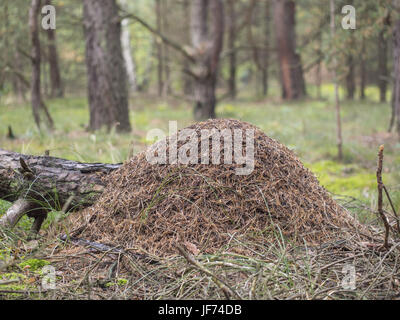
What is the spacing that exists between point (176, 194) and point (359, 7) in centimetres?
615

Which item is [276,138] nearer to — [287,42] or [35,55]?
Answer: [35,55]

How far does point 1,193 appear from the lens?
11.4 feet

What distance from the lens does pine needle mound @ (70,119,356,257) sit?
2.88m

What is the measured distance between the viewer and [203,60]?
33.4 ft

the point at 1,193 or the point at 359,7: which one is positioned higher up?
the point at 359,7

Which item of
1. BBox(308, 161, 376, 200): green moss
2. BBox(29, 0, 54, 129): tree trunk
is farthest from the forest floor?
BBox(29, 0, 54, 129): tree trunk

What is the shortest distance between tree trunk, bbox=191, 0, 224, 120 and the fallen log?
6.79 m

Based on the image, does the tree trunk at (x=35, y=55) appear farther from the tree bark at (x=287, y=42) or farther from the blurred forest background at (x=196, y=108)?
the tree bark at (x=287, y=42)

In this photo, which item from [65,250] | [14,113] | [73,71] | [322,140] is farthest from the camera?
[73,71]

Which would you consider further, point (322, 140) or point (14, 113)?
point (14, 113)
